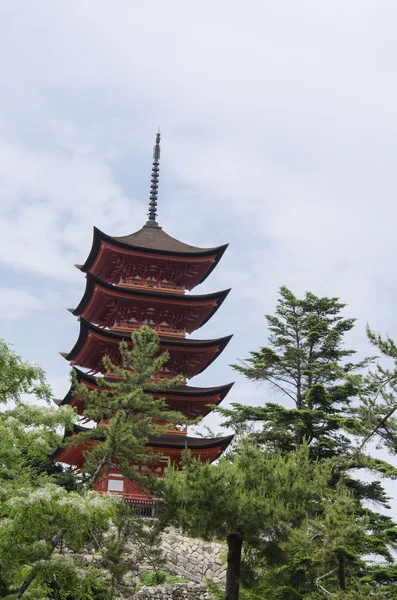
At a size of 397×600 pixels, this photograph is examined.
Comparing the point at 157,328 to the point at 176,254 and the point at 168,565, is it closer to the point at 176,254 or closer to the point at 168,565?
the point at 176,254

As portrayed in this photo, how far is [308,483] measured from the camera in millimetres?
17531

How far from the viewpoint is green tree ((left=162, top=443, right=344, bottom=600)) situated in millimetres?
16594

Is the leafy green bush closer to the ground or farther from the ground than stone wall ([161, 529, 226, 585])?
closer to the ground

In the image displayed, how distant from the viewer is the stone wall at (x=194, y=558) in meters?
23.0

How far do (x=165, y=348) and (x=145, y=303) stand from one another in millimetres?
2244

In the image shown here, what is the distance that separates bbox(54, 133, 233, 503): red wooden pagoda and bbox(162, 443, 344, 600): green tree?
11544 mm

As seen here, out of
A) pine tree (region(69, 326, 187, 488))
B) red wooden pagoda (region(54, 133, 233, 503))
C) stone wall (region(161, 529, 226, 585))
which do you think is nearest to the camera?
pine tree (region(69, 326, 187, 488))

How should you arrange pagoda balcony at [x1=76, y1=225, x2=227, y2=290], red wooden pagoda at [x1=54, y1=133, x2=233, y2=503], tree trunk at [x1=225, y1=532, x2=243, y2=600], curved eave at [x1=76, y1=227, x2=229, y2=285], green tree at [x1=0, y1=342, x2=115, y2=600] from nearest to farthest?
green tree at [x1=0, y1=342, x2=115, y2=600] < tree trunk at [x1=225, y1=532, x2=243, y2=600] < red wooden pagoda at [x1=54, y1=133, x2=233, y2=503] < curved eave at [x1=76, y1=227, x2=229, y2=285] < pagoda balcony at [x1=76, y1=225, x2=227, y2=290]

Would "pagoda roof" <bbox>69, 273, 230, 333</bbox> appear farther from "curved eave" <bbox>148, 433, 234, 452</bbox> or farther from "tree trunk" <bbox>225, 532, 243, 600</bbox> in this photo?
"tree trunk" <bbox>225, 532, 243, 600</bbox>

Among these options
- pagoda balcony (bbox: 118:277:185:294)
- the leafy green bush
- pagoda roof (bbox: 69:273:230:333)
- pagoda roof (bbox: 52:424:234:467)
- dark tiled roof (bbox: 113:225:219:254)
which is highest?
dark tiled roof (bbox: 113:225:219:254)

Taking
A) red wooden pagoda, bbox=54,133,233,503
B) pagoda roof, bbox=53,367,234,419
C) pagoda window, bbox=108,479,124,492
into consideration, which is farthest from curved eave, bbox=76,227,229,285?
pagoda window, bbox=108,479,124,492

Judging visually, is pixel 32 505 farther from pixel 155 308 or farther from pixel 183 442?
pixel 155 308

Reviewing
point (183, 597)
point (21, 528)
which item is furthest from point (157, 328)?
point (21, 528)

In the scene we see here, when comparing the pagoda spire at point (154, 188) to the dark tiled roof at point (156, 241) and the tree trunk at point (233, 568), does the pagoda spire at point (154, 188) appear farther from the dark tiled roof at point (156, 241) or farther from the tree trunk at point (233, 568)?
the tree trunk at point (233, 568)
